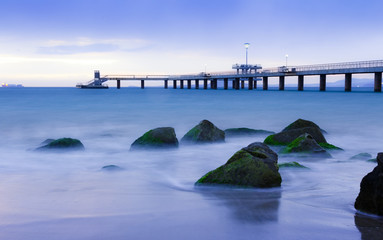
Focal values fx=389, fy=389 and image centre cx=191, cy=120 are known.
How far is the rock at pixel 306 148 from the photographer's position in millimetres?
7129

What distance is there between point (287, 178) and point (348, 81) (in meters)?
45.3

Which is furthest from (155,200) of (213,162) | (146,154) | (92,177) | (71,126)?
(71,126)

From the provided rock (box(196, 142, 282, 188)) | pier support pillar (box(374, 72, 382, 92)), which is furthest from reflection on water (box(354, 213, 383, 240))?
pier support pillar (box(374, 72, 382, 92))

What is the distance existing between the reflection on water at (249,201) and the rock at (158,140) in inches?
136

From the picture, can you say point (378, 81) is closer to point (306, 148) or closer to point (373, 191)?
point (306, 148)

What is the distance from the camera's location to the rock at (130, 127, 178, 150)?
8.30 m

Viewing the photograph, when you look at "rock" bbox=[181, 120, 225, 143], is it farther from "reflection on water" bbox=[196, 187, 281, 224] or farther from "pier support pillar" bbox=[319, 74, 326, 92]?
"pier support pillar" bbox=[319, 74, 326, 92]

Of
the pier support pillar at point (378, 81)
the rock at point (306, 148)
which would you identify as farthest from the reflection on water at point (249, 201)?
the pier support pillar at point (378, 81)

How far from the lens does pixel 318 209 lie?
4051 millimetres

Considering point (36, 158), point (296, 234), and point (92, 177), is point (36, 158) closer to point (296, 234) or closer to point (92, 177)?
point (92, 177)

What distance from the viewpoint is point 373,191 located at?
3.60 meters

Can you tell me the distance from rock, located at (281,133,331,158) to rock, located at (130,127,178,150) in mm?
2422

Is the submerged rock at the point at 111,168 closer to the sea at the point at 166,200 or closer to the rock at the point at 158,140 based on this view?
the sea at the point at 166,200

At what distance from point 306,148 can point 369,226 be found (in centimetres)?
384
